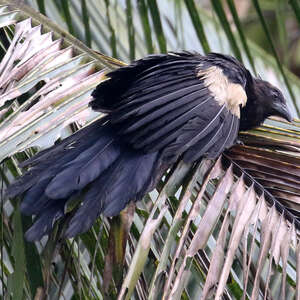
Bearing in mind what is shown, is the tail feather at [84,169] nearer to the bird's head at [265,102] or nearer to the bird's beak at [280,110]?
the bird's head at [265,102]

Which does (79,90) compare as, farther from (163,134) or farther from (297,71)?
(297,71)

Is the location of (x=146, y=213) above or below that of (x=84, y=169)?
below

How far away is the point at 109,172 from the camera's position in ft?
5.57

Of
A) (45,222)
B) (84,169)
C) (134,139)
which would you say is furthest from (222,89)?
(45,222)

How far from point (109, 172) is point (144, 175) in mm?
95

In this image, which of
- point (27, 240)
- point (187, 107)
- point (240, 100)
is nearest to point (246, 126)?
point (240, 100)

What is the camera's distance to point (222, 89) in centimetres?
222

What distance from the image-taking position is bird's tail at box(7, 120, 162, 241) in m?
1.47

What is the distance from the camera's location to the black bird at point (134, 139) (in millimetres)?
1518

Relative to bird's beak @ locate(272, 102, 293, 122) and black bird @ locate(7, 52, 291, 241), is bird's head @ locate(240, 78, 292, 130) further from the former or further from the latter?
black bird @ locate(7, 52, 291, 241)

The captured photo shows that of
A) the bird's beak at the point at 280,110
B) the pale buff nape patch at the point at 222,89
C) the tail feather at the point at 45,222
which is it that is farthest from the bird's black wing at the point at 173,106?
the bird's beak at the point at 280,110

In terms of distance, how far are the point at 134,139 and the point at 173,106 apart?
220 millimetres

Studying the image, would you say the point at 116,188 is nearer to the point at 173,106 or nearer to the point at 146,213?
the point at 146,213

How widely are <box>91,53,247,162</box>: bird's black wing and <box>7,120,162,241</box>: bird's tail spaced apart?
0.05m
